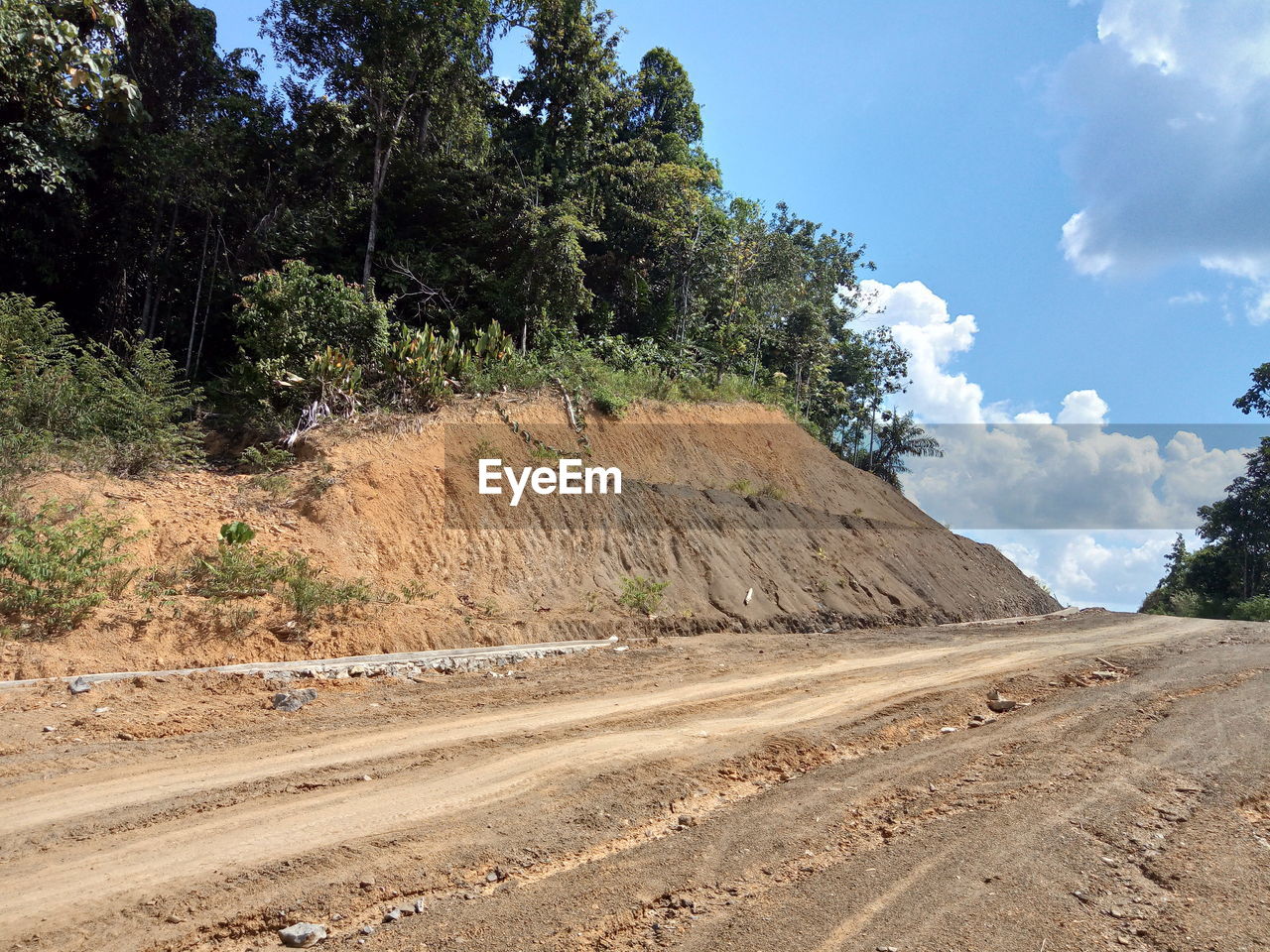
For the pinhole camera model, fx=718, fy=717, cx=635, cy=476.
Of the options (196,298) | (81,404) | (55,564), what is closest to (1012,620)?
(55,564)

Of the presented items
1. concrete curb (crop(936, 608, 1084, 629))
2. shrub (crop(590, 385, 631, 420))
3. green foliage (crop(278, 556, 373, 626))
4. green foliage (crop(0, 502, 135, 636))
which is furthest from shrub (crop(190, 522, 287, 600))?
concrete curb (crop(936, 608, 1084, 629))

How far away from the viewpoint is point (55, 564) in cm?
856

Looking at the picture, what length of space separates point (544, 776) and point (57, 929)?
10.4 ft

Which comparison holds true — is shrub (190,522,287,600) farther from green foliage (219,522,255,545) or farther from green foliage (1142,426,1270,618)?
green foliage (1142,426,1270,618)

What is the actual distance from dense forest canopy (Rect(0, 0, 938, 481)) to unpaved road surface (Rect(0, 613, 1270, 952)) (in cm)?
884

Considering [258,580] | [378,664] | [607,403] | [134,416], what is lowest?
[378,664]

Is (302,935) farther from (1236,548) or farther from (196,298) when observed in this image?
(1236,548)

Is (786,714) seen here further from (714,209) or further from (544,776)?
(714,209)

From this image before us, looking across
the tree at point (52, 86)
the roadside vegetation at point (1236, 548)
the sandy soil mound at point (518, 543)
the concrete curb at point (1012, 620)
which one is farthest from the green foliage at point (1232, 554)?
the tree at point (52, 86)

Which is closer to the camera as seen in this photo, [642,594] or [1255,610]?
[642,594]

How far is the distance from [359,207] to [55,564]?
47.9 feet

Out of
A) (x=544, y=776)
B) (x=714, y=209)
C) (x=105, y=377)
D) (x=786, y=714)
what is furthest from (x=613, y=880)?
(x=714, y=209)

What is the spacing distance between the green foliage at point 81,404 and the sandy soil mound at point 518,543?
0.71 m

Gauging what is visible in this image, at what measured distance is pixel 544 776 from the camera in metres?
5.95
